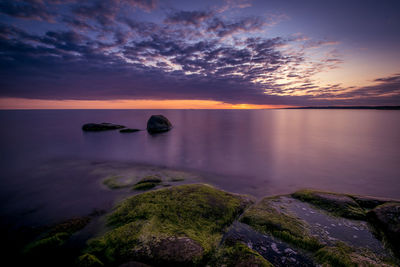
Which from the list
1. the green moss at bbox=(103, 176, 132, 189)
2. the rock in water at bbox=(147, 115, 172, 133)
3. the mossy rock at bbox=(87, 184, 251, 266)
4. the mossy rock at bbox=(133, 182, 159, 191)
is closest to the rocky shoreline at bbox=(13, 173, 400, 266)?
the mossy rock at bbox=(87, 184, 251, 266)

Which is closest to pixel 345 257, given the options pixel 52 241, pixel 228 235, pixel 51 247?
pixel 228 235

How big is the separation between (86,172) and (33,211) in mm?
5094

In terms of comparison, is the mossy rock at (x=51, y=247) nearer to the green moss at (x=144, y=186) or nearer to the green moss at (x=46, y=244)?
the green moss at (x=46, y=244)

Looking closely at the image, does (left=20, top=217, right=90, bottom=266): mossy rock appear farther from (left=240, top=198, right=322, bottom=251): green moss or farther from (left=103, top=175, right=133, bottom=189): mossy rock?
(left=240, top=198, right=322, bottom=251): green moss

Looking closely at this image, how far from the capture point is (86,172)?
12.1 meters

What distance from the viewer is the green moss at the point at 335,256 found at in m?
4.23

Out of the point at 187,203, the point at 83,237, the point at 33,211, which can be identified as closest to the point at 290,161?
the point at 187,203

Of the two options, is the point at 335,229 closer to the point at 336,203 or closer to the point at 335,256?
the point at 335,256

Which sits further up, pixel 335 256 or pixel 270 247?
pixel 335 256

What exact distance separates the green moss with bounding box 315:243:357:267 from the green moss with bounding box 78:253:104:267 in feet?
18.3

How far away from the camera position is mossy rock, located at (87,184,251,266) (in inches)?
177

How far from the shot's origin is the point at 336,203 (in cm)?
695

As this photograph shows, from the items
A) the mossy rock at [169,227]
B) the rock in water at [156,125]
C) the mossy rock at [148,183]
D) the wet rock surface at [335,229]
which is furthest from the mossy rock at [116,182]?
the rock in water at [156,125]

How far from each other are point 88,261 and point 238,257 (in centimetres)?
374
